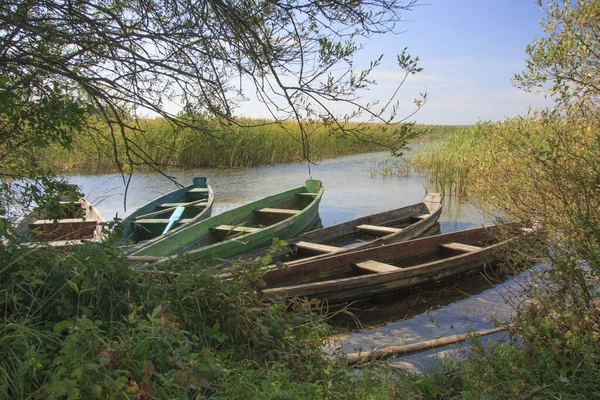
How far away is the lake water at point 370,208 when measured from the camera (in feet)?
17.6

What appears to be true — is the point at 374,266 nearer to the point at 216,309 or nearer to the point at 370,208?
the point at 216,309

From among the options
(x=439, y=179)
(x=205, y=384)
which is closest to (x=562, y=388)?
(x=205, y=384)

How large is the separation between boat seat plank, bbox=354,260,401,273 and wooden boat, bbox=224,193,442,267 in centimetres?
32

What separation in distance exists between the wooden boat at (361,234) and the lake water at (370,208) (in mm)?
800

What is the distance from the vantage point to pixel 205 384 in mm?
2150

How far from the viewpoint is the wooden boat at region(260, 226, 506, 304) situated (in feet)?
17.5

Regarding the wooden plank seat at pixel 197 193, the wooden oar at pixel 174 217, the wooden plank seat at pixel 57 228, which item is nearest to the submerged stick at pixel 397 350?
the wooden plank seat at pixel 57 228

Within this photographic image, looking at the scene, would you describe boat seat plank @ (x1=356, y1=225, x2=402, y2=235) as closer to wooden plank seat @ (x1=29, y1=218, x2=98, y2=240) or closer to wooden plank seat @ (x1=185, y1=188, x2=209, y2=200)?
wooden plank seat @ (x1=185, y1=188, x2=209, y2=200)

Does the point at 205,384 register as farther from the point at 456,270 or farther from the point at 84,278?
the point at 456,270

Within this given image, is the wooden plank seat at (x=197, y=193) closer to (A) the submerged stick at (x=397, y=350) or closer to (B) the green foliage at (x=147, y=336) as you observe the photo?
(A) the submerged stick at (x=397, y=350)

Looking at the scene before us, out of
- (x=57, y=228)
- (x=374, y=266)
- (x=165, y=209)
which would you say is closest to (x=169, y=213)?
(x=165, y=209)

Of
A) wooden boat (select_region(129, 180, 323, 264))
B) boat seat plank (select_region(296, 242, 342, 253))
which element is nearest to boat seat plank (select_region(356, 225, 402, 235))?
wooden boat (select_region(129, 180, 323, 264))

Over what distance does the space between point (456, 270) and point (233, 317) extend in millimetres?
4396

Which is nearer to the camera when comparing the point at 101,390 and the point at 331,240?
the point at 101,390
